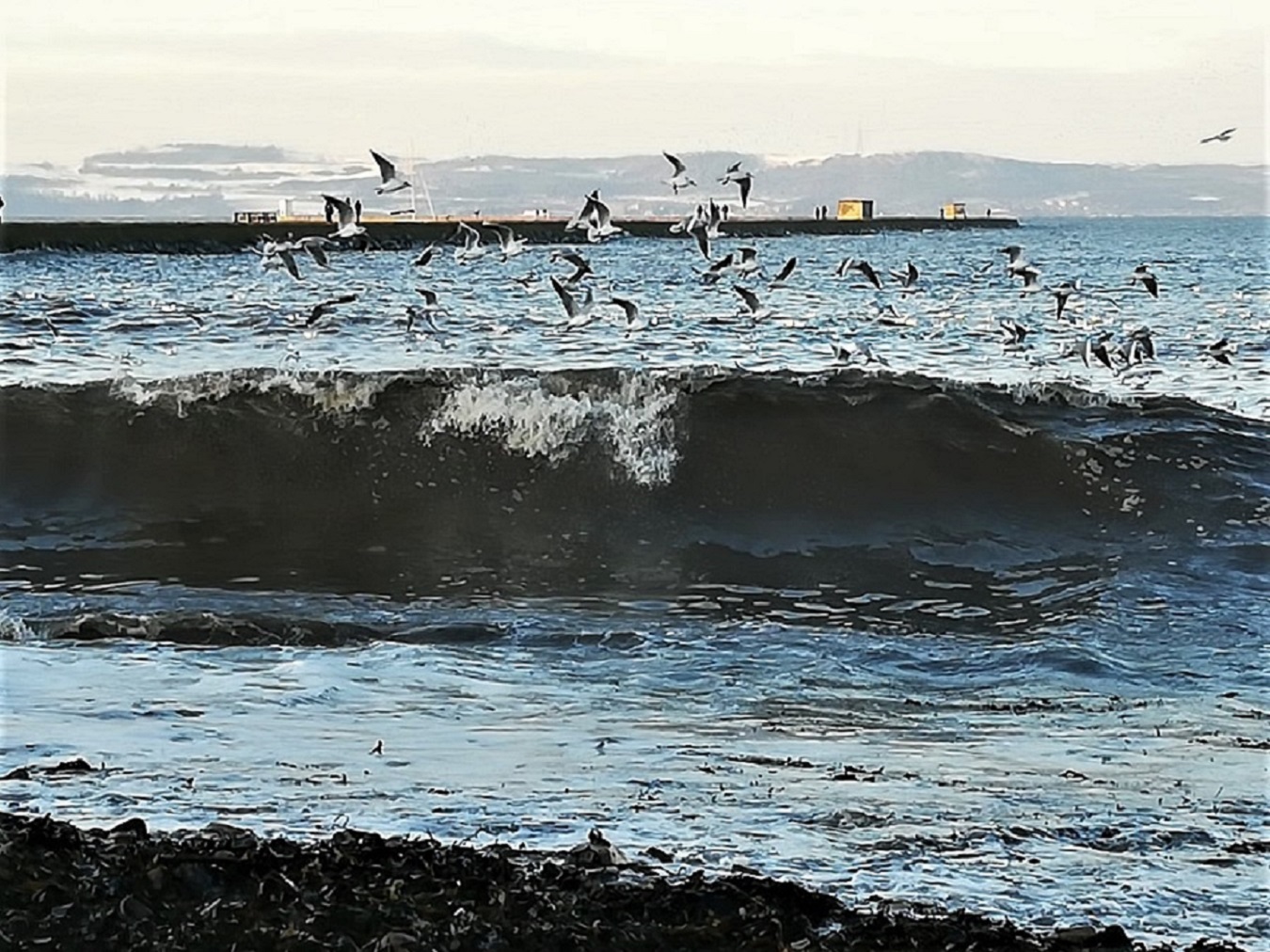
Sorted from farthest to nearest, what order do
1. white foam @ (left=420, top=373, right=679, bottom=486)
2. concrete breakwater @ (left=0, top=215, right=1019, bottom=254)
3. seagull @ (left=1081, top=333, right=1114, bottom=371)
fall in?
1. concrete breakwater @ (left=0, top=215, right=1019, bottom=254)
2. seagull @ (left=1081, top=333, right=1114, bottom=371)
3. white foam @ (left=420, top=373, right=679, bottom=486)

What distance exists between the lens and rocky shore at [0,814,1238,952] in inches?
146

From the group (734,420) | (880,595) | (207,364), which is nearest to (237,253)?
(207,364)

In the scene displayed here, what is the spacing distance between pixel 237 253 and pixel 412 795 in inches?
1997

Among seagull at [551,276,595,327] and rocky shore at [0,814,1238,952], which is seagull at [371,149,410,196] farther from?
rocky shore at [0,814,1238,952]

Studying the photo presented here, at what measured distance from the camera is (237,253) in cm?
5416

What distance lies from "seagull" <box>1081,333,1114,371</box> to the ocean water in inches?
9.0

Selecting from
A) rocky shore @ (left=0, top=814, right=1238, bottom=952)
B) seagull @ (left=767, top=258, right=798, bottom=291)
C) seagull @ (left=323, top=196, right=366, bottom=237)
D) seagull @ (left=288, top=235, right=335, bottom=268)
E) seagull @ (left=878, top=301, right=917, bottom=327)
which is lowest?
seagull @ (left=878, top=301, right=917, bottom=327)

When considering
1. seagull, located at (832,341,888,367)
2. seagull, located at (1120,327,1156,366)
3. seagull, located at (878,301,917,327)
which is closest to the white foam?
seagull, located at (1120,327,1156,366)

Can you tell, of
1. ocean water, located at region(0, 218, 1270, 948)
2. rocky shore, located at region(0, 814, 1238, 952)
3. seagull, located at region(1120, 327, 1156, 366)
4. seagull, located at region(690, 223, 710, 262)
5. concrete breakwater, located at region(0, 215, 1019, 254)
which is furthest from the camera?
concrete breakwater, located at region(0, 215, 1019, 254)

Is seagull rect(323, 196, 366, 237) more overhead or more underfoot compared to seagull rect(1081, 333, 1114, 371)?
more overhead

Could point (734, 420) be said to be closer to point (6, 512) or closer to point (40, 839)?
point (6, 512)

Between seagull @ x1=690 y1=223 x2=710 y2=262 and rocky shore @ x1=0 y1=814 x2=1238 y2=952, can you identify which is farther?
seagull @ x1=690 y1=223 x2=710 y2=262

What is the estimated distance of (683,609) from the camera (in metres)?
9.19

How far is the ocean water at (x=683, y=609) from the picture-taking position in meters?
4.83
